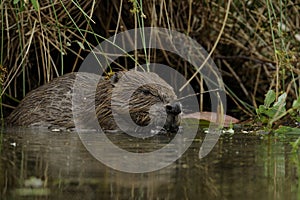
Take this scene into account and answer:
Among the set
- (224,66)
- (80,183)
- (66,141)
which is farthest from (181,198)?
(224,66)

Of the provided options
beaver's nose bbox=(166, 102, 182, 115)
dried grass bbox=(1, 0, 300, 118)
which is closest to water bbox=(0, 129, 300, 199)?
beaver's nose bbox=(166, 102, 182, 115)

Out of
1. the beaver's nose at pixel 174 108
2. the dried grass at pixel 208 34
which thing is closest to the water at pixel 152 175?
the beaver's nose at pixel 174 108

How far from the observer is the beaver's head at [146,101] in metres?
3.35

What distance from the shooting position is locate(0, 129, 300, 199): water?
170cm

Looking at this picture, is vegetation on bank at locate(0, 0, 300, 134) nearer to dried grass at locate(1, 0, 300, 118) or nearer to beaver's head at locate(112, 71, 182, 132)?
dried grass at locate(1, 0, 300, 118)

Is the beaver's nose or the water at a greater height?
the beaver's nose

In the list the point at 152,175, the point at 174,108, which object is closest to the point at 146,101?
the point at 174,108

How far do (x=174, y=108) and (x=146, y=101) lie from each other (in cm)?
25

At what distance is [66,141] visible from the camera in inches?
116

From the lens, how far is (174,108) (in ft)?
10.8

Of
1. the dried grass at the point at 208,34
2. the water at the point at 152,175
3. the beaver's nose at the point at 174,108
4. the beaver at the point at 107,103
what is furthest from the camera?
the dried grass at the point at 208,34

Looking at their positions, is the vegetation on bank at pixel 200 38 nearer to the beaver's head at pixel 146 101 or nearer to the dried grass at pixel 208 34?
the dried grass at pixel 208 34

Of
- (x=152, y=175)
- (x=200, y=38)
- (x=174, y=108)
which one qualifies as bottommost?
(x=152, y=175)

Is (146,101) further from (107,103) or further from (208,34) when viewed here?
(208,34)
